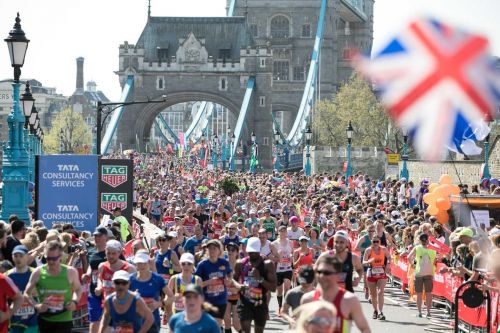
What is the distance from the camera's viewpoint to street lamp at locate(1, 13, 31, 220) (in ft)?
66.1

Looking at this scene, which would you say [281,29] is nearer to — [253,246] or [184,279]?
[253,246]

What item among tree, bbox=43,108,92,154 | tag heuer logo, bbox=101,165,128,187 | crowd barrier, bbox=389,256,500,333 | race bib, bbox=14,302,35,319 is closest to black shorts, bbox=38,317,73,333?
race bib, bbox=14,302,35,319

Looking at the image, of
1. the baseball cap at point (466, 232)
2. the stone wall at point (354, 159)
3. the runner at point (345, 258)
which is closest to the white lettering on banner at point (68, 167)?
the baseball cap at point (466, 232)

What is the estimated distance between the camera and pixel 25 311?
40.3ft

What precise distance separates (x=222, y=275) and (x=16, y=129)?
31.0ft

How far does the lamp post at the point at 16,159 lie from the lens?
2016 cm

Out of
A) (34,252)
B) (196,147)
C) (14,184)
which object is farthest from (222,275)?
(196,147)

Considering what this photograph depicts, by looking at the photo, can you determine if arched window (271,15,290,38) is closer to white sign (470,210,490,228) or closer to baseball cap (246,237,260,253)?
white sign (470,210,490,228)

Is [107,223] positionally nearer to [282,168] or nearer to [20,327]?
[20,327]

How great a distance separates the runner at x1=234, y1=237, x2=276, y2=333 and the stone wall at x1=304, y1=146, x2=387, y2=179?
184 feet

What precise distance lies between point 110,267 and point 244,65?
333 feet

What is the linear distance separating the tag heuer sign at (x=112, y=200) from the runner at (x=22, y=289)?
1116 centimetres

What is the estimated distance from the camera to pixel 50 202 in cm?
2047

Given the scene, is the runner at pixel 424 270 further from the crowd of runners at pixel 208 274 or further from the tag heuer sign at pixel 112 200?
the tag heuer sign at pixel 112 200
